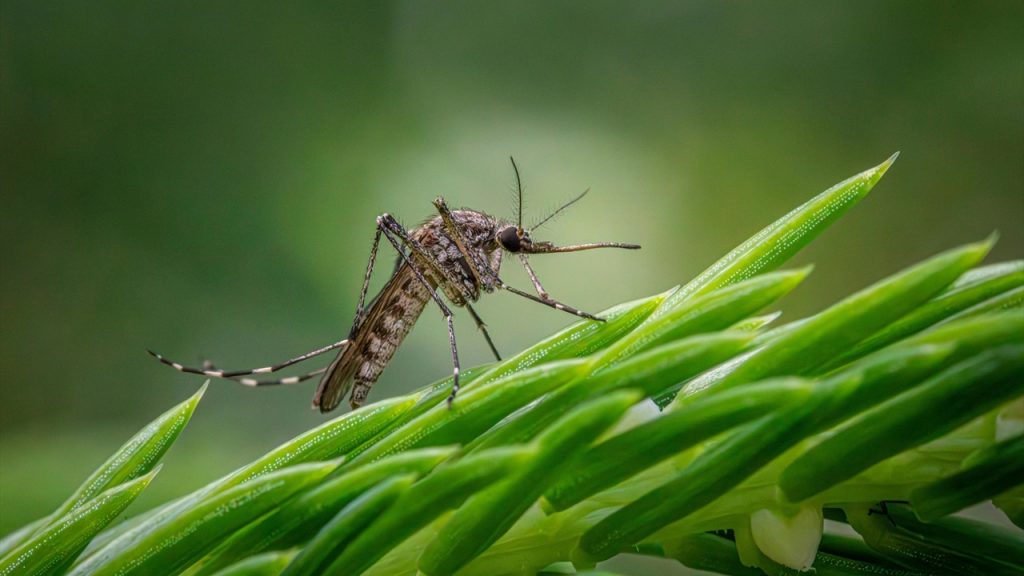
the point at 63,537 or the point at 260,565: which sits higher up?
the point at 63,537

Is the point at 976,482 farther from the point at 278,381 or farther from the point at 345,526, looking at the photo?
the point at 278,381

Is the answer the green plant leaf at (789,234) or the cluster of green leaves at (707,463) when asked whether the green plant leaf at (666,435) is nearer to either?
the cluster of green leaves at (707,463)

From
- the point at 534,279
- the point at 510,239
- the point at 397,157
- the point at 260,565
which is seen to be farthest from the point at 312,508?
the point at 397,157

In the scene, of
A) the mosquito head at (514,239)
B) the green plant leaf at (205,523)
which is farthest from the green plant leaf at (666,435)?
the mosquito head at (514,239)

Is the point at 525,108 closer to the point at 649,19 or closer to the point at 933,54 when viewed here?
the point at 649,19

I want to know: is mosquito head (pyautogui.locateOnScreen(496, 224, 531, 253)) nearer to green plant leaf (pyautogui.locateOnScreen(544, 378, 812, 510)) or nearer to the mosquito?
the mosquito
